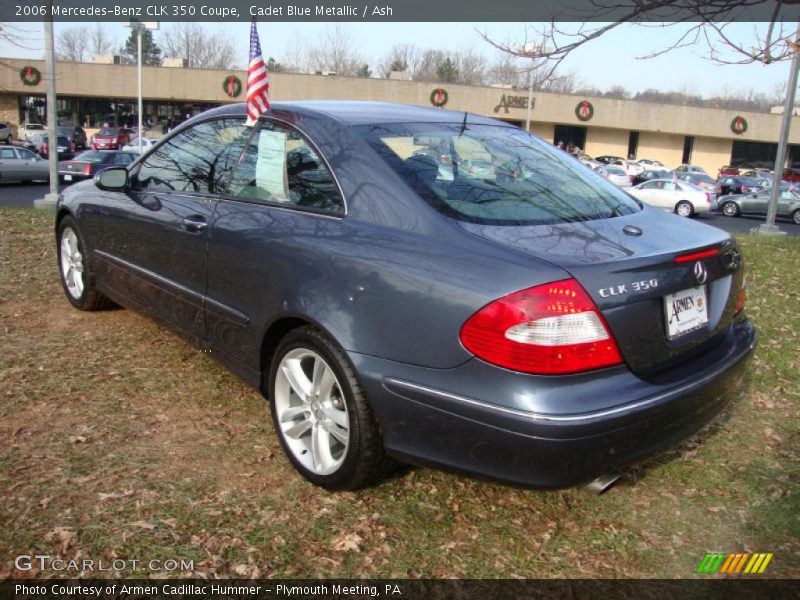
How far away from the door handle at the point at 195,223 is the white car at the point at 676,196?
2559 centimetres

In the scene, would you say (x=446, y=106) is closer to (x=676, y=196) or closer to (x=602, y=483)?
(x=676, y=196)

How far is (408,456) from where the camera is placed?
8.70 ft

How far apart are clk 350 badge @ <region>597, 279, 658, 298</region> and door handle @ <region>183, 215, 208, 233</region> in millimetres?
2078

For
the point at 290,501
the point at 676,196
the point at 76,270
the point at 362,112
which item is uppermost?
the point at 362,112

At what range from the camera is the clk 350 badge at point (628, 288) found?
95.1 inches

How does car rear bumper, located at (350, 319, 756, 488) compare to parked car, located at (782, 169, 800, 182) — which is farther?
parked car, located at (782, 169, 800, 182)

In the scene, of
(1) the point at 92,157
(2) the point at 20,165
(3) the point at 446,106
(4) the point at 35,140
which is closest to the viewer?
(2) the point at 20,165

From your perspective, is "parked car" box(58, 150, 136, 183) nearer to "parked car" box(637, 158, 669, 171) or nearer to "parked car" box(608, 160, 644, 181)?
"parked car" box(608, 160, 644, 181)

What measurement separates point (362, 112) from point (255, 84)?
82 cm

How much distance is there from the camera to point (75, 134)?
41.6 metres

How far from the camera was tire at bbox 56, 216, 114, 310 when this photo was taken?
504cm

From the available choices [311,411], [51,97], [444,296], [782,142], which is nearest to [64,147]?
[51,97]

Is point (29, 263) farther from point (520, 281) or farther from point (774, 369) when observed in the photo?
point (774, 369)

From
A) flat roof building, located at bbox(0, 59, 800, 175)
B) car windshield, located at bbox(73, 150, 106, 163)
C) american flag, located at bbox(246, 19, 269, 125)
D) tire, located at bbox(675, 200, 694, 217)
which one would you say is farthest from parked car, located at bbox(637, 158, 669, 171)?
american flag, located at bbox(246, 19, 269, 125)
